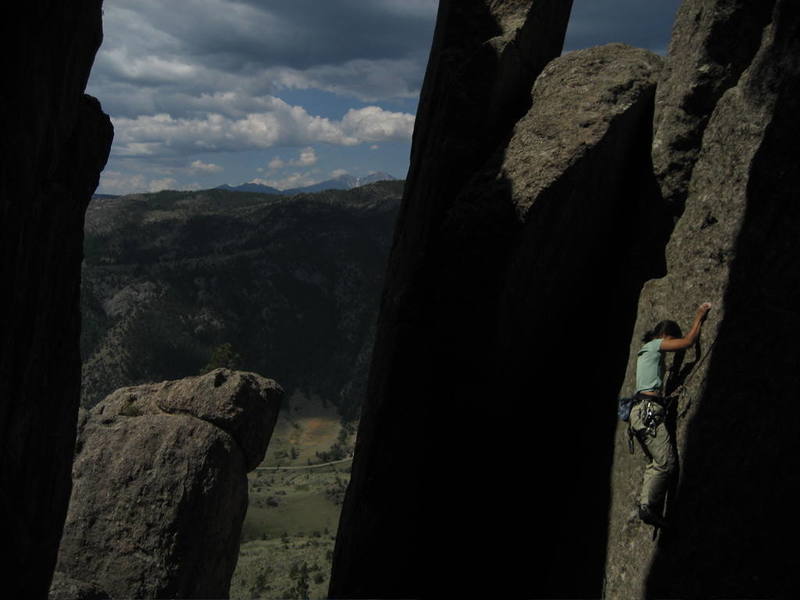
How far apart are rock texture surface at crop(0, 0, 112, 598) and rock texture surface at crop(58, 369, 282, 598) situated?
Result: 665 centimetres

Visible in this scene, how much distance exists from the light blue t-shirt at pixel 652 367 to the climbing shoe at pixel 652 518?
232 cm

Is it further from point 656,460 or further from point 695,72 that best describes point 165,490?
point 695,72

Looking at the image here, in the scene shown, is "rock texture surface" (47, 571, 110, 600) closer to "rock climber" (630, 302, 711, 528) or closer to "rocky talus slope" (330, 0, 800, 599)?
"rocky talus slope" (330, 0, 800, 599)

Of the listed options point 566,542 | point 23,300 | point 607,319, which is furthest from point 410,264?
point 23,300

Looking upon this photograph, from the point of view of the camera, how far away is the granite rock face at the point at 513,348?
15.8 meters

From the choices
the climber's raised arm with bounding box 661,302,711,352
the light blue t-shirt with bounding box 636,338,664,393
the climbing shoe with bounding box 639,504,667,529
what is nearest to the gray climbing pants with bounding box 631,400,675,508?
the climbing shoe with bounding box 639,504,667,529

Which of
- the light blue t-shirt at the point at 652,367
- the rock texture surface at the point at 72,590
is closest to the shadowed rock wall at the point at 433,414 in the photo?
the light blue t-shirt at the point at 652,367

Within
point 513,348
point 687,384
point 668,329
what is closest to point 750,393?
point 687,384

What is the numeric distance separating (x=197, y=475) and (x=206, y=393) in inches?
144

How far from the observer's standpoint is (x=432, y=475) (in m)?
17.2

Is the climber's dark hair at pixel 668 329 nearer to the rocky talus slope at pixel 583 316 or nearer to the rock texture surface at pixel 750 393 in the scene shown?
the rocky talus slope at pixel 583 316

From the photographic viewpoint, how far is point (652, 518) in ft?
41.9

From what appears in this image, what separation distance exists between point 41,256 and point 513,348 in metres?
11.3

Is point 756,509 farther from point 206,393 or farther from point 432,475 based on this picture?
point 206,393
